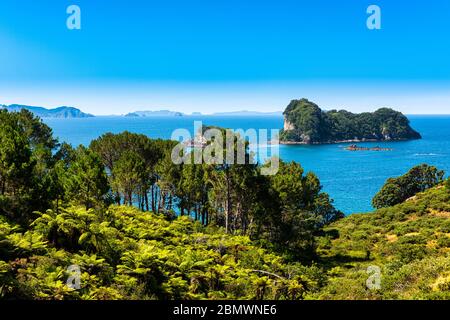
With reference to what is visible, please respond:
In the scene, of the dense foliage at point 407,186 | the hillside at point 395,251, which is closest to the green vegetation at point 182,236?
the hillside at point 395,251

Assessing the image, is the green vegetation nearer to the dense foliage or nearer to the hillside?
the hillside

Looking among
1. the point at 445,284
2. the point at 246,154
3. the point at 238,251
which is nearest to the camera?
the point at 445,284

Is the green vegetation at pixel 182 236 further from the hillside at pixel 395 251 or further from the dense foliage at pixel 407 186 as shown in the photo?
the dense foliage at pixel 407 186

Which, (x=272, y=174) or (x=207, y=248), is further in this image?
(x=272, y=174)

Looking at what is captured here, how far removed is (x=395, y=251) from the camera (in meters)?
34.3

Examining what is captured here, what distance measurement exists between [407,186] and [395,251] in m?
43.8

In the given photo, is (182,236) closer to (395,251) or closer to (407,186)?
(395,251)

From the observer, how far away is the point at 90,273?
593 inches

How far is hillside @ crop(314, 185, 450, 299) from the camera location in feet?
52.2

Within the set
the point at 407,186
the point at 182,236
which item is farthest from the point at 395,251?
the point at 407,186

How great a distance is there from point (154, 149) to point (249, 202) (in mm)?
17749

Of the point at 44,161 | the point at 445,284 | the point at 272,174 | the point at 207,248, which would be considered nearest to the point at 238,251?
the point at 207,248
